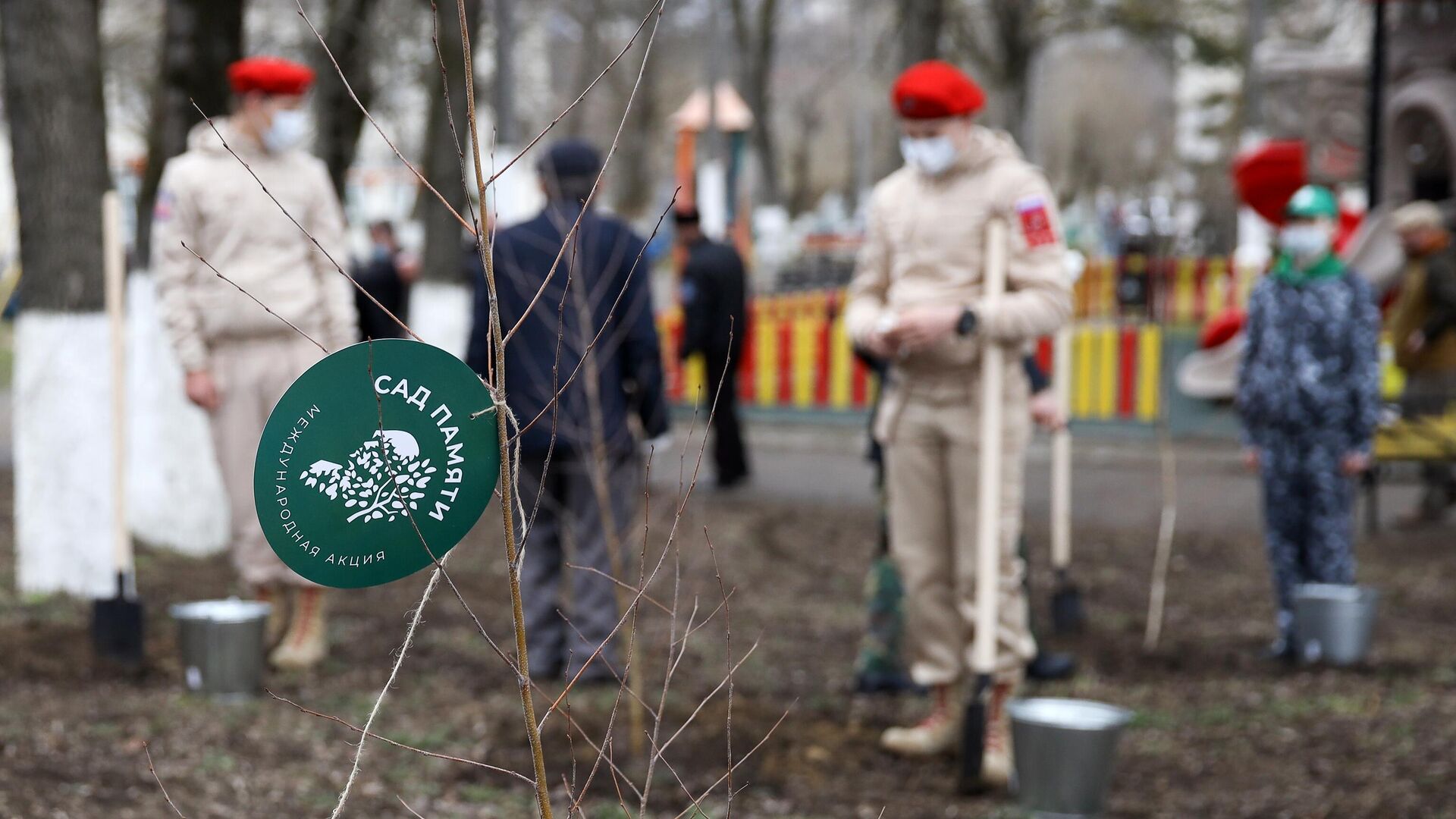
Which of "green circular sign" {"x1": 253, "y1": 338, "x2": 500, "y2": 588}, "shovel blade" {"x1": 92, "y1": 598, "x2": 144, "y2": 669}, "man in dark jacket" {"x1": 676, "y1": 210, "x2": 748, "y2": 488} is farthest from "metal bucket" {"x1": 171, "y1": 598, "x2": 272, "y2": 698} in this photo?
"man in dark jacket" {"x1": 676, "y1": 210, "x2": 748, "y2": 488}

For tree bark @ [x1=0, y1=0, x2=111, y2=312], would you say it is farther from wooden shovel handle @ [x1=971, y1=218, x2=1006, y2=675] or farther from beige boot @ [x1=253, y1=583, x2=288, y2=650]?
wooden shovel handle @ [x1=971, y1=218, x2=1006, y2=675]

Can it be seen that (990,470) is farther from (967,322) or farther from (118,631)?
(118,631)

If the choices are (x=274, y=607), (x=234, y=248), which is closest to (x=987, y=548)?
(x=234, y=248)

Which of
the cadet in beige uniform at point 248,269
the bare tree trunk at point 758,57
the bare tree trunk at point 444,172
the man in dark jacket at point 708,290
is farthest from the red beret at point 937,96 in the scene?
the bare tree trunk at point 758,57

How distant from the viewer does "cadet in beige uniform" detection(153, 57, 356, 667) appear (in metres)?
5.25

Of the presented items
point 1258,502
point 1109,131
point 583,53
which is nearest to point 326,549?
point 1258,502

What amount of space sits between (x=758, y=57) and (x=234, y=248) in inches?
1160

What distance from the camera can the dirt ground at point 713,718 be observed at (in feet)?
13.8

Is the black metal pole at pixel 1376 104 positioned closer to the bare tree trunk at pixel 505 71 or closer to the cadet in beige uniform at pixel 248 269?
the bare tree trunk at pixel 505 71

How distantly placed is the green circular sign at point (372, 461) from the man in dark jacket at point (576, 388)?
10.4 ft

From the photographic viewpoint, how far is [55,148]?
20.7 feet

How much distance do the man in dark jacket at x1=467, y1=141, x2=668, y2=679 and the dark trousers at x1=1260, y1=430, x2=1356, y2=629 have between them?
2239 mm

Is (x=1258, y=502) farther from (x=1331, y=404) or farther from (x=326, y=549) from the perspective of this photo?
(x=326, y=549)

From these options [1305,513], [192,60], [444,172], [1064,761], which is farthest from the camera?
[444,172]
